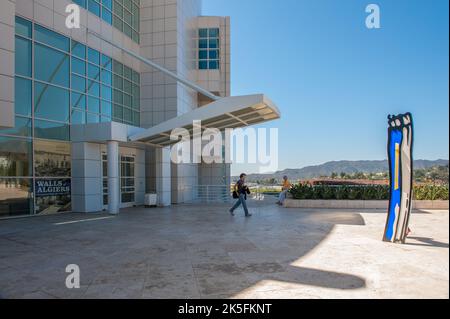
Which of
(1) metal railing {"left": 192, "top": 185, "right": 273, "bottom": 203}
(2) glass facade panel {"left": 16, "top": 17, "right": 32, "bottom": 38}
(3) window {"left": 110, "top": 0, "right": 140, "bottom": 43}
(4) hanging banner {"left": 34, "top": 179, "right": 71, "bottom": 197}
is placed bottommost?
(1) metal railing {"left": 192, "top": 185, "right": 273, "bottom": 203}

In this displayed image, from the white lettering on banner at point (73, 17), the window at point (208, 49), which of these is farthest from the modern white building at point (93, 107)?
the window at point (208, 49)

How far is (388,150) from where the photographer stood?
827 cm

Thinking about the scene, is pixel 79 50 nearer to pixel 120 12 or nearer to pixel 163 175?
pixel 120 12

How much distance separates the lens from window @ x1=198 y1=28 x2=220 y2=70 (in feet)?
91.0

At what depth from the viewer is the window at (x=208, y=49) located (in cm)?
2773

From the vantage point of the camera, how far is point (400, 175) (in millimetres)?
7941

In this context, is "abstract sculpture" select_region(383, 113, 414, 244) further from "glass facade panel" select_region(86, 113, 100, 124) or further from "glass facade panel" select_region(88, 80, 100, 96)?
"glass facade panel" select_region(88, 80, 100, 96)

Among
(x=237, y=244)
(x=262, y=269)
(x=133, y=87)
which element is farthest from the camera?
(x=133, y=87)

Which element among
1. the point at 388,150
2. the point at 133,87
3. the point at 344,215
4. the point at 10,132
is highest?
the point at 133,87

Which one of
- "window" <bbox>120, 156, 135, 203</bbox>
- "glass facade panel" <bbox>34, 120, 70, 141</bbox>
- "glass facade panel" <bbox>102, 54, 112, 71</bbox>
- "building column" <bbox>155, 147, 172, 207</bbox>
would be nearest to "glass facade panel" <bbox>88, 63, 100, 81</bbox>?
"glass facade panel" <bbox>102, 54, 112, 71</bbox>

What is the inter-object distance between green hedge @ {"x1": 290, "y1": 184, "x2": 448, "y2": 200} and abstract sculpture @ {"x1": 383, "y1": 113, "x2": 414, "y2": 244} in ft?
28.8
